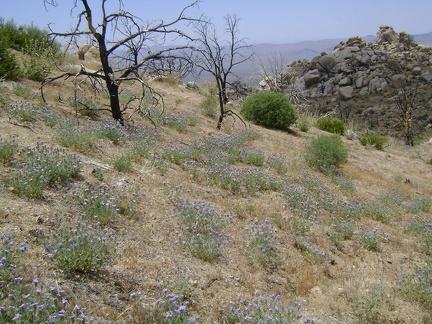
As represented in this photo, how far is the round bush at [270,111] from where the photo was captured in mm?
14625

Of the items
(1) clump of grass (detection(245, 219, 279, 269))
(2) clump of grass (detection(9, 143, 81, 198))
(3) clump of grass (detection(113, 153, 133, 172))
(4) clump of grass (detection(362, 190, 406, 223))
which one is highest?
(2) clump of grass (detection(9, 143, 81, 198))

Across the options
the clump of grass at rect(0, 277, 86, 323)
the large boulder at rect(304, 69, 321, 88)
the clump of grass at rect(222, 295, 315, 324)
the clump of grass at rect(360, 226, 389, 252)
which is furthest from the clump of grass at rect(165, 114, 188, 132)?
the large boulder at rect(304, 69, 321, 88)

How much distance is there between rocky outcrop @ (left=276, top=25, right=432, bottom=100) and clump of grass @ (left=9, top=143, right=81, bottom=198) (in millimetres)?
51791

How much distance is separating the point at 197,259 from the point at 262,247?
90 centimetres

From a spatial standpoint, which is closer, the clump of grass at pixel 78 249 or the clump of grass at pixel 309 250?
the clump of grass at pixel 78 249

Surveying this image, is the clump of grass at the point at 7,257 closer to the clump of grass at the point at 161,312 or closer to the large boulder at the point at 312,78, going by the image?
the clump of grass at the point at 161,312

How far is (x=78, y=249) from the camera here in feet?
11.9

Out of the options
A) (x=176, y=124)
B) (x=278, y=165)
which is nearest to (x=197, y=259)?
(x=278, y=165)

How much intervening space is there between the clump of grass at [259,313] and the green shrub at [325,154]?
6.72 m

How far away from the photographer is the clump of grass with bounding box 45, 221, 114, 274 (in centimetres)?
355

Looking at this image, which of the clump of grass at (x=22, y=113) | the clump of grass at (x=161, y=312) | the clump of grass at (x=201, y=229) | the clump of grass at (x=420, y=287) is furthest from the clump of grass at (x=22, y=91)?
the clump of grass at (x=420, y=287)

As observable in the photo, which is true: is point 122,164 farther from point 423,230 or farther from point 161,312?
point 423,230

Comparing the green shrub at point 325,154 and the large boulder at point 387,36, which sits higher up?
the large boulder at point 387,36

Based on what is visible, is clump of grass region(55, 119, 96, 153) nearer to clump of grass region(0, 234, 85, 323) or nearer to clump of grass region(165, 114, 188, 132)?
clump of grass region(0, 234, 85, 323)
